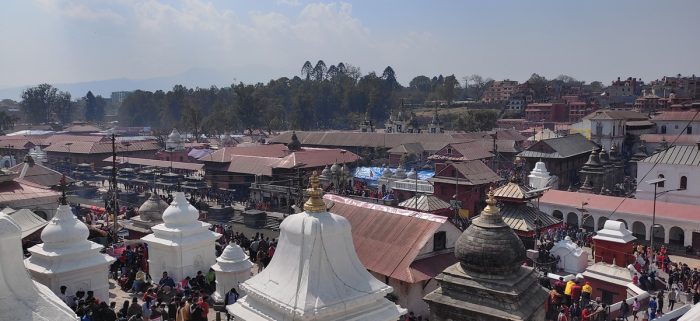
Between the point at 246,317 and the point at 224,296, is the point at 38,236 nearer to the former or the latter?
the point at 224,296

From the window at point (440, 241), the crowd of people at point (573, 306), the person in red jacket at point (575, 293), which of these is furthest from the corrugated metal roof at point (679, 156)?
the window at point (440, 241)

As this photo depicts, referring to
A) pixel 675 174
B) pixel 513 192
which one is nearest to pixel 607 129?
pixel 675 174

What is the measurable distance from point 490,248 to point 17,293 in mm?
6182

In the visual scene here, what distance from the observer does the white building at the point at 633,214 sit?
24.0 m

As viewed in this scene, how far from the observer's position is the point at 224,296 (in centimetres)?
1342

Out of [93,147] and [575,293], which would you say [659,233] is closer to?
[575,293]

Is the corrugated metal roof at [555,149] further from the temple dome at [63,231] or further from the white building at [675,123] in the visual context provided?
the temple dome at [63,231]

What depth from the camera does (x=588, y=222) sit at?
91.6 feet

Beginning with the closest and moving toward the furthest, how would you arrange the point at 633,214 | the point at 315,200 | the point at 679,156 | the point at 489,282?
the point at 315,200, the point at 489,282, the point at 633,214, the point at 679,156

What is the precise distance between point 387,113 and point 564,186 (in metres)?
59.2

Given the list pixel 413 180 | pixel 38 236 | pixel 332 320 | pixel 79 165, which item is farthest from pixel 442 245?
pixel 79 165

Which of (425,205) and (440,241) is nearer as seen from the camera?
(440,241)

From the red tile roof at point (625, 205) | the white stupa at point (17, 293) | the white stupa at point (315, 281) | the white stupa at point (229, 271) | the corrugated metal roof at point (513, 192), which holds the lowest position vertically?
the red tile roof at point (625, 205)

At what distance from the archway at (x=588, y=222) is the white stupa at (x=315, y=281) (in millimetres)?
23244
